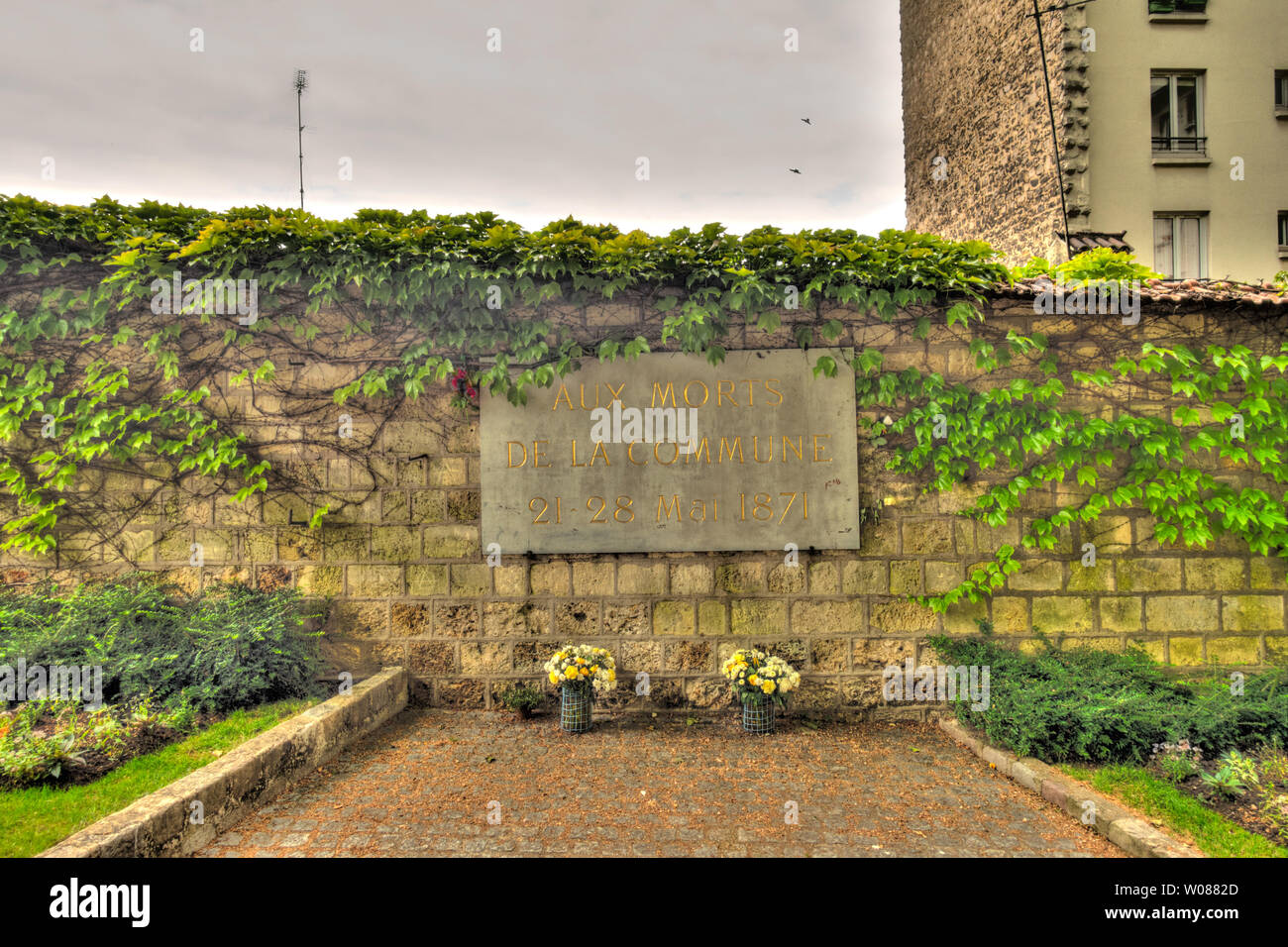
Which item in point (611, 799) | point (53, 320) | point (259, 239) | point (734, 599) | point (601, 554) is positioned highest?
point (259, 239)

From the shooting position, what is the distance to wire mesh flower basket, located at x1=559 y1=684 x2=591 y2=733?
4.79 metres

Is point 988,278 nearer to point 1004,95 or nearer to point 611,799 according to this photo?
point 611,799

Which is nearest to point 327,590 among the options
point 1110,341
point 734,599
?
point 734,599

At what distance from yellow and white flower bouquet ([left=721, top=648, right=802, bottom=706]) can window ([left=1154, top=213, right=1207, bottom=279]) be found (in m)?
14.0

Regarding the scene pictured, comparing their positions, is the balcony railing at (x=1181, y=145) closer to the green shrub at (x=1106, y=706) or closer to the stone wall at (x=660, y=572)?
the stone wall at (x=660, y=572)

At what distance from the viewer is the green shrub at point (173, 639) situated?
14.2 ft

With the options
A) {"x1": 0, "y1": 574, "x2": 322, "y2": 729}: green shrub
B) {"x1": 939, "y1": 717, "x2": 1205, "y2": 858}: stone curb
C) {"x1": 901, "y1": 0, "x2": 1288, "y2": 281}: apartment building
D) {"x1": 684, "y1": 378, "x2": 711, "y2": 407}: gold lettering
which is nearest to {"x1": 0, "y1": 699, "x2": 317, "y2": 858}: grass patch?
{"x1": 0, "y1": 574, "x2": 322, "y2": 729}: green shrub

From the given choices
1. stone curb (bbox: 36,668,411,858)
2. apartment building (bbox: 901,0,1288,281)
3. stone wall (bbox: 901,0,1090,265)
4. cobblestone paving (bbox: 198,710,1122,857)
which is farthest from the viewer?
apartment building (bbox: 901,0,1288,281)

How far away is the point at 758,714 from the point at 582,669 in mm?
1327

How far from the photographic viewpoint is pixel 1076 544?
16.9 ft

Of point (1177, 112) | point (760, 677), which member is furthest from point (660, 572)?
point (1177, 112)

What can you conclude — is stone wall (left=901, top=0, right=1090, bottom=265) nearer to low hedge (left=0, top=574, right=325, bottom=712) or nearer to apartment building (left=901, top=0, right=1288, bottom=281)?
apartment building (left=901, top=0, right=1288, bottom=281)

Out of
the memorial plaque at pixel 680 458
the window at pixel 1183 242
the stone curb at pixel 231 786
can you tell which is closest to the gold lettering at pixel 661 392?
the memorial plaque at pixel 680 458

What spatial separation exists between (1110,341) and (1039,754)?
316cm
